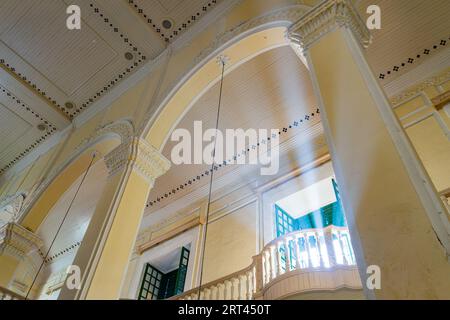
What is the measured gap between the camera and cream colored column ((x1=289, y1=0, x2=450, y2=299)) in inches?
75.8

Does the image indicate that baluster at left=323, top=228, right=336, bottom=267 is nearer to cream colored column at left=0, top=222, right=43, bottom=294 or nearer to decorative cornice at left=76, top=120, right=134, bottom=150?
decorative cornice at left=76, top=120, right=134, bottom=150

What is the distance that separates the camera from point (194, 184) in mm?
9898

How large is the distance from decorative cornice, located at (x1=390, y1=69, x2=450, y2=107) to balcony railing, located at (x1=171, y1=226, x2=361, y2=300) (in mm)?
3360

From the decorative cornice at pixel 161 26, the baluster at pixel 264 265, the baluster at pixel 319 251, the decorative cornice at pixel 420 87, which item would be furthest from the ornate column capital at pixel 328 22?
the decorative cornice at pixel 161 26

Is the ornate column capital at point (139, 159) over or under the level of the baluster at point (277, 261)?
over

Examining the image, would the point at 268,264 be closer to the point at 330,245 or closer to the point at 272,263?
the point at 272,263

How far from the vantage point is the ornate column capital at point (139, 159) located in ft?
18.7

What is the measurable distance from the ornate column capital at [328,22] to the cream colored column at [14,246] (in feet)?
21.5

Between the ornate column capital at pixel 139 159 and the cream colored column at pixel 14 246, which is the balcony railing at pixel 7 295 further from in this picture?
the ornate column capital at pixel 139 159

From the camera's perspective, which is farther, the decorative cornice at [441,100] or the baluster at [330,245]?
the decorative cornice at [441,100]

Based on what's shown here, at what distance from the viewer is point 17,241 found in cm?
734

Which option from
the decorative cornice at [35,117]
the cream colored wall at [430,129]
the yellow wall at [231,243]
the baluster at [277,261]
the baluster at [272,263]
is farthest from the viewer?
the decorative cornice at [35,117]

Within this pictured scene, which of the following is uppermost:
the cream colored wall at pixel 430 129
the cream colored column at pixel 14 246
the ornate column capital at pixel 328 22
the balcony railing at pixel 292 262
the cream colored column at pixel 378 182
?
the cream colored wall at pixel 430 129
